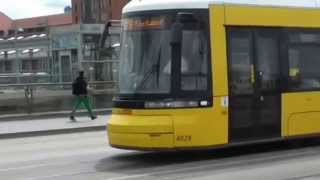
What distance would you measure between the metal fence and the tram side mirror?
14.2 metres

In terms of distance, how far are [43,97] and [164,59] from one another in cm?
1494

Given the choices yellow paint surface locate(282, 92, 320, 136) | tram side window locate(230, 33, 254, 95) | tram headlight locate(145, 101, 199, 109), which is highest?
tram side window locate(230, 33, 254, 95)

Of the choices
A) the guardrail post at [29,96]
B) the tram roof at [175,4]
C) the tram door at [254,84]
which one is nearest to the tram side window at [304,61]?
the tram door at [254,84]

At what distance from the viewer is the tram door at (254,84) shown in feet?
43.7

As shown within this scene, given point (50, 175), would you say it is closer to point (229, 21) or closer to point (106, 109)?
point (229, 21)

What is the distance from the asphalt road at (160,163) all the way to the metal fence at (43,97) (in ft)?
32.8

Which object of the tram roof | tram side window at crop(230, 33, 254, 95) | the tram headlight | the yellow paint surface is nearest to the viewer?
the tram headlight

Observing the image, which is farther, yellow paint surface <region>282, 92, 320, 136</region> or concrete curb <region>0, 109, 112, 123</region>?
concrete curb <region>0, 109, 112, 123</region>

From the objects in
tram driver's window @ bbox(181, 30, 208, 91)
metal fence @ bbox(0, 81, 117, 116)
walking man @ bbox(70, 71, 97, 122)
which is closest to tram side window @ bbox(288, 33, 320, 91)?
tram driver's window @ bbox(181, 30, 208, 91)

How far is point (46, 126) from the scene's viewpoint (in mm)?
22625

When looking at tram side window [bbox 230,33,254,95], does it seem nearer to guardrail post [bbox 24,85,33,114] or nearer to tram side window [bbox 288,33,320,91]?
tram side window [bbox 288,33,320,91]

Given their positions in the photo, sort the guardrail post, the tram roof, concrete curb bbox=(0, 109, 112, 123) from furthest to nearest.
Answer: the guardrail post → concrete curb bbox=(0, 109, 112, 123) → the tram roof

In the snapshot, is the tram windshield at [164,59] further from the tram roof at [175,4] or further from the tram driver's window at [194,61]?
the tram roof at [175,4]

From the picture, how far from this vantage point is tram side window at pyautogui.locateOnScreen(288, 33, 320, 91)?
1428 centimetres
